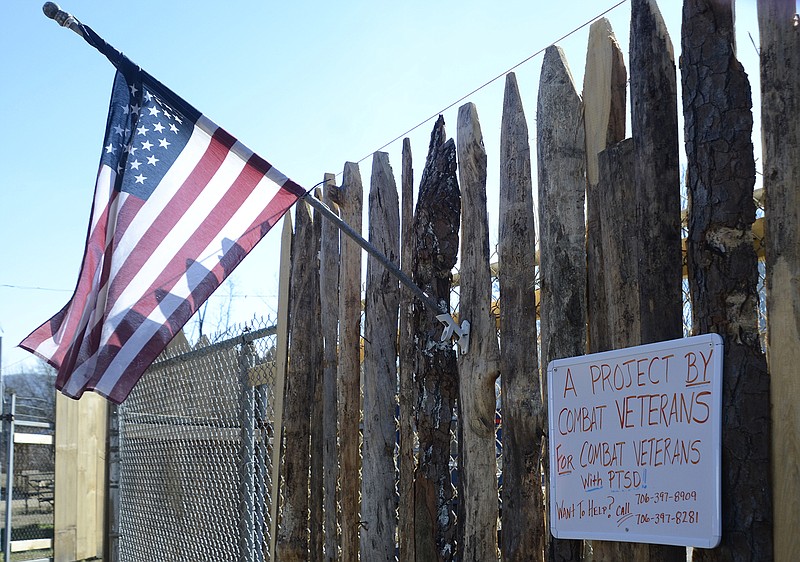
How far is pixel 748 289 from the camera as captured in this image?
2873 mm

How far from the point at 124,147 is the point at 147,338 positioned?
35.7 inches

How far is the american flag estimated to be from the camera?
4.33m

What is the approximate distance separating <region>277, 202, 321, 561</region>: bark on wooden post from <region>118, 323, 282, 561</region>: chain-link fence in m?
0.59

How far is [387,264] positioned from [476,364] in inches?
22.9

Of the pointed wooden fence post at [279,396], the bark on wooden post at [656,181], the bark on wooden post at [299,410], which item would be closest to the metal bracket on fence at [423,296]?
the bark on wooden post at [656,181]

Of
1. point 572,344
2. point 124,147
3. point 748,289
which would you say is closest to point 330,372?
point 124,147

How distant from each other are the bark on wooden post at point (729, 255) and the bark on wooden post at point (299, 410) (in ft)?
9.17

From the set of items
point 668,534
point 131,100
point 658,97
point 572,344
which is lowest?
point 668,534

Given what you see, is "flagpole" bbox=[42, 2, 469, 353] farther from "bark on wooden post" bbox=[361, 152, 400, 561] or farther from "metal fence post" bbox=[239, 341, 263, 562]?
"metal fence post" bbox=[239, 341, 263, 562]

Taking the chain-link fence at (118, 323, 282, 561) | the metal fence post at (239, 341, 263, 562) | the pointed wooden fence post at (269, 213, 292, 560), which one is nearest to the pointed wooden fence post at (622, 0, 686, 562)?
the pointed wooden fence post at (269, 213, 292, 560)

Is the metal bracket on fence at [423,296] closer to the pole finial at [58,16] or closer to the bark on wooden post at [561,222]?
the bark on wooden post at [561,222]

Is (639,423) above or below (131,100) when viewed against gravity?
below

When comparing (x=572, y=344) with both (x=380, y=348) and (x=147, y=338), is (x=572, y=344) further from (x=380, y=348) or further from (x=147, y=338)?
(x=147, y=338)

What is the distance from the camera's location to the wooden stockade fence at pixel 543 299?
2.82 metres
